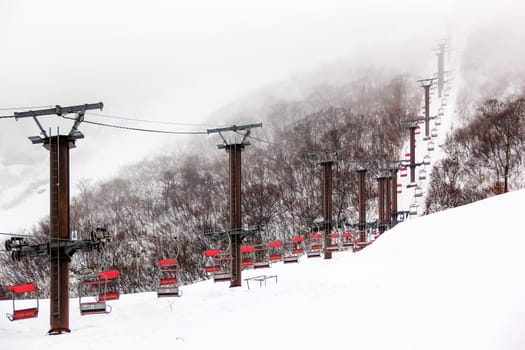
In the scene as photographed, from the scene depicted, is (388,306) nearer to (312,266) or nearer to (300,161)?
(312,266)

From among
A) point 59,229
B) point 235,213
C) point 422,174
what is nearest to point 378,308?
point 59,229

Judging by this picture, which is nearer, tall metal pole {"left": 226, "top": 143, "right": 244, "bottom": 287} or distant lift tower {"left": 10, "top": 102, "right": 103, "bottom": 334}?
distant lift tower {"left": 10, "top": 102, "right": 103, "bottom": 334}

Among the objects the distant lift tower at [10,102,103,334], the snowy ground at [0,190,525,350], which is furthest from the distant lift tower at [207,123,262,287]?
the distant lift tower at [10,102,103,334]

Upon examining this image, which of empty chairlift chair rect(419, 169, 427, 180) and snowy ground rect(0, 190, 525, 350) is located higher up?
empty chairlift chair rect(419, 169, 427, 180)

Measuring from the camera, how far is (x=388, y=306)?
1407 cm

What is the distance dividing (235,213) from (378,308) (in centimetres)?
1233

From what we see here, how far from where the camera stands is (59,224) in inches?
704

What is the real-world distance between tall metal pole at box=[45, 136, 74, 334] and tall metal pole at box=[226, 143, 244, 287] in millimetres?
8825

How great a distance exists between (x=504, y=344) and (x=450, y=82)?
108474 millimetres

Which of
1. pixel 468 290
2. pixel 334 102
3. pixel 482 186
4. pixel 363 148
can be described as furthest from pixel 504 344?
pixel 334 102

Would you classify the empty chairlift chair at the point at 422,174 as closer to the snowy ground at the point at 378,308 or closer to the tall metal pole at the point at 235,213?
the snowy ground at the point at 378,308

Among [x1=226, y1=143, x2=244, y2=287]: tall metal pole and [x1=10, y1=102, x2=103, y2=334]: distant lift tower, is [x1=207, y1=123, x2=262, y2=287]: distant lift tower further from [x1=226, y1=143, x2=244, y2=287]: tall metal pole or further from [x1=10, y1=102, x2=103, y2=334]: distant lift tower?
[x1=10, y1=102, x2=103, y2=334]: distant lift tower

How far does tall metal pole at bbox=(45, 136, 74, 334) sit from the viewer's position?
57.0ft

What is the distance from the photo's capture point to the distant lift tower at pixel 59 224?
17422 mm
